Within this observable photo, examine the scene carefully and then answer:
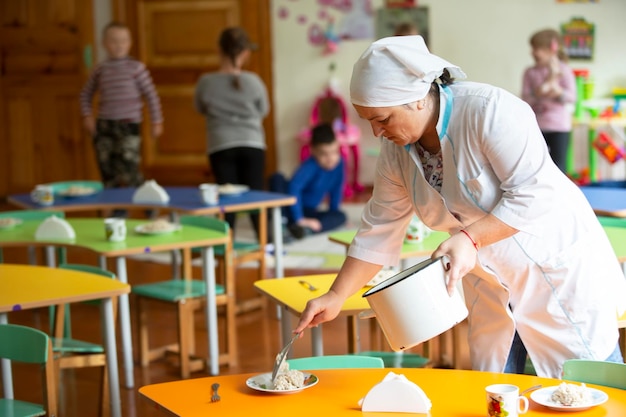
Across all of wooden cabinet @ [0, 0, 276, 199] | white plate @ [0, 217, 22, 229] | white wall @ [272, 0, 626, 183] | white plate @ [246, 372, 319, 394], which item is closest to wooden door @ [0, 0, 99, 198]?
wooden cabinet @ [0, 0, 276, 199]

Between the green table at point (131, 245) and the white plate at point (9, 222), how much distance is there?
27mm

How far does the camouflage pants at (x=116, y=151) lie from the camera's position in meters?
6.16

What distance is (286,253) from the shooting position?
6086 millimetres

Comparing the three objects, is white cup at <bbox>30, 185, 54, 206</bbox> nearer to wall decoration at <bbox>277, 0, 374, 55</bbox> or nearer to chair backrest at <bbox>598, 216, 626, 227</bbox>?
chair backrest at <bbox>598, 216, 626, 227</bbox>

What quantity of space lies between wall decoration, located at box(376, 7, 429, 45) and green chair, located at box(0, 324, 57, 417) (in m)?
6.20

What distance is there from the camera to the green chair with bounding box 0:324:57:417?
7.73 feet

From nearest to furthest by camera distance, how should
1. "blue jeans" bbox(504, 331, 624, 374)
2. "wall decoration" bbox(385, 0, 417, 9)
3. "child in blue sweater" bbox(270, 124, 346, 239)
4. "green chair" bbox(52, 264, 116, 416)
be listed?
1. "blue jeans" bbox(504, 331, 624, 374)
2. "green chair" bbox(52, 264, 116, 416)
3. "child in blue sweater" bbox(270, 124, 346, 239)
4. "wall decoration" bbox(385, 0, 417, 9)

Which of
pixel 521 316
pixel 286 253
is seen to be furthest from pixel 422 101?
pixel 286 253

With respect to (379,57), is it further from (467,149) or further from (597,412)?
(597,412)

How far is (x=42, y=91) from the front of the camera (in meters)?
8.55

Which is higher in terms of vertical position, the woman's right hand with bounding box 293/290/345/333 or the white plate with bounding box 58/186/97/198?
the woman's right hand with bounding box 293/290/345/333

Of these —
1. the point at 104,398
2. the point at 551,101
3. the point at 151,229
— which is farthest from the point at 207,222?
the point at 551,101

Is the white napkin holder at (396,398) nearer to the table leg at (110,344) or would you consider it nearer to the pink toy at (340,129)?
the table leg at (110,344)

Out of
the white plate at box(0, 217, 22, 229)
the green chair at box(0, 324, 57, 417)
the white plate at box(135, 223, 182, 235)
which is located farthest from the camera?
the white plate at box(0, 217, 22, 229)
